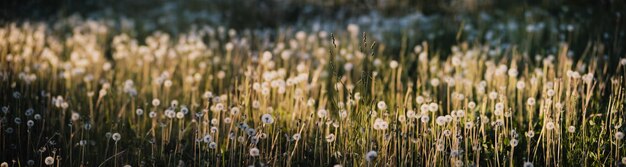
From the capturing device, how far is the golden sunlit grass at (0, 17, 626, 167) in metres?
2.90

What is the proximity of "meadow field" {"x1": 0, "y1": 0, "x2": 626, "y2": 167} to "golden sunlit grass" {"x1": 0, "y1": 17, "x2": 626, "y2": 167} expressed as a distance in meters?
0.02

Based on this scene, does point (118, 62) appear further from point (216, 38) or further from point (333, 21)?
point (333, 21)

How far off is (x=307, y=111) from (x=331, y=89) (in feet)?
2.57

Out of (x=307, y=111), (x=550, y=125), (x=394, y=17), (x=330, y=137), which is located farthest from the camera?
(x=394, y=17)

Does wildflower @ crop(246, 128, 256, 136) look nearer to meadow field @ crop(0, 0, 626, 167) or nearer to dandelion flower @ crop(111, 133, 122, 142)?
meadow field @ crop(0, 0, 626, 167)

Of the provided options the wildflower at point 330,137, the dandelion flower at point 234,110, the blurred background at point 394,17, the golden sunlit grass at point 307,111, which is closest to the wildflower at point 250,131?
the golden sunlit grass at point 307,111

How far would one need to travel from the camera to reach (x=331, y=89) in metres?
4.43

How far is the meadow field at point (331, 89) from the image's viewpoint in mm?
2955

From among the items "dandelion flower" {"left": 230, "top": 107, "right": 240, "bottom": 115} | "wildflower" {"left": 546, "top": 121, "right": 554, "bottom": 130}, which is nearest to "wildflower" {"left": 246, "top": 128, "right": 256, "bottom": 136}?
"dandelion flower" {"left": 230, "top": 107, "right": 240, "bottom": 115}

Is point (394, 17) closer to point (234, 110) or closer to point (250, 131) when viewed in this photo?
point (234, 110)

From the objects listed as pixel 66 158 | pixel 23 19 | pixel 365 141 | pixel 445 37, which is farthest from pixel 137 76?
pixel 23 19

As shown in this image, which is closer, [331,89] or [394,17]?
[331,89]

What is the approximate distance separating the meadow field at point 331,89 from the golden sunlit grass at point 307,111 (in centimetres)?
2

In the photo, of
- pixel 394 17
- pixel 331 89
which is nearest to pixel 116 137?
pixel 331 89
